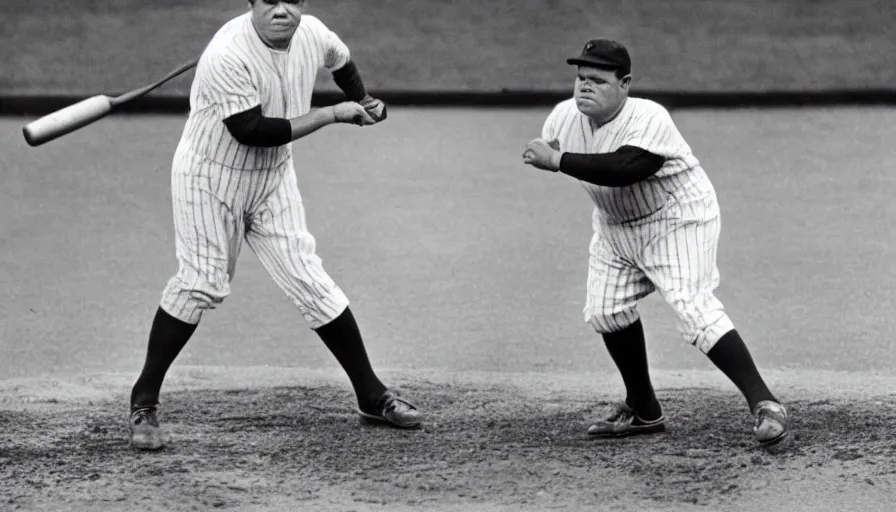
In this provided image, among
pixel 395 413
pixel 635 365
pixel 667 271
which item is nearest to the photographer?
pixel 667 271

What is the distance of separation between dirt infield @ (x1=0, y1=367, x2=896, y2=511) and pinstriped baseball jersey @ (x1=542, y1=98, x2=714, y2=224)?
0.78 metres

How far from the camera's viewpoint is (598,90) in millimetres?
4027

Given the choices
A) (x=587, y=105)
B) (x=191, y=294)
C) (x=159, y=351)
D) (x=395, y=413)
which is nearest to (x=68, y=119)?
(x=191, y=294)

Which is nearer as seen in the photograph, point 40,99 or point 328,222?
point 328,222

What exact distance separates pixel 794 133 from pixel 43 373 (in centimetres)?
584

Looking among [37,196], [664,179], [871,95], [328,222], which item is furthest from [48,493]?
[871,95]

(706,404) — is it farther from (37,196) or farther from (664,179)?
(37,196)

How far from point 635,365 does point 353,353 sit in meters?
0.93

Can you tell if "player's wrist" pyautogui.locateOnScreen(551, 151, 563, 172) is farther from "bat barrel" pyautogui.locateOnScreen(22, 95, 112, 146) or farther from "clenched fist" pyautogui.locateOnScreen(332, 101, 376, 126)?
"bat barrel" pyautogui.locateOnScreen(22, 95, 112, 146)

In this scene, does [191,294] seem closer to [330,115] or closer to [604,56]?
[330,115]

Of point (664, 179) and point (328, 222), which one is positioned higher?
point (664, 179)

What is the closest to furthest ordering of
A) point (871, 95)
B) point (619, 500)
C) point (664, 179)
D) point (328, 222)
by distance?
1. point (619, 500)
2. point (664, 179)
3. point (328, 222)
4. point (871, 95)

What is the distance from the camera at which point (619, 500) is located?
385 cm

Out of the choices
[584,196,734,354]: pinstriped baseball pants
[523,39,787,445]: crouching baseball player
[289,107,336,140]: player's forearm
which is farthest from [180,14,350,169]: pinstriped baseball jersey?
[584,196,734,354]: pinstriped baseball pants
